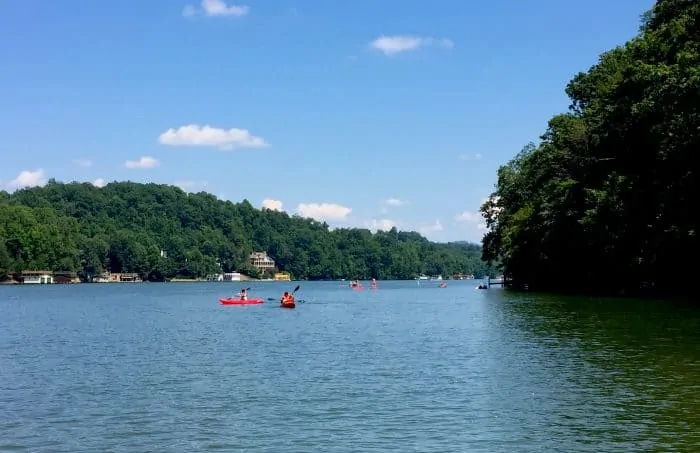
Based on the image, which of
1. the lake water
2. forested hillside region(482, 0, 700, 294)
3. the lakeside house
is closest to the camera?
the lake water

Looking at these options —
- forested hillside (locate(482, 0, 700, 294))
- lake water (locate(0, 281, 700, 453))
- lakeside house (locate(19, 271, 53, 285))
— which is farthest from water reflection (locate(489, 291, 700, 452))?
lakeside house (locate(19, 271, 53, 285))

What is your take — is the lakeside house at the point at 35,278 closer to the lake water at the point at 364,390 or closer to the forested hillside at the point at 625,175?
the forested hillside at the point at 625,175

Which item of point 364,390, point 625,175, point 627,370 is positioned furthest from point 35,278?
point 627,370

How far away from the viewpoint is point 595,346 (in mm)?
34656

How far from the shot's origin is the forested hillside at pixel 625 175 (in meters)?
58.2

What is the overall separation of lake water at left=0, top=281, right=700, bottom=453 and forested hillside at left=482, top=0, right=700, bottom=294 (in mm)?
16565

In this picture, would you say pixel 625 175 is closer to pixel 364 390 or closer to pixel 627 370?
pixel 627 370

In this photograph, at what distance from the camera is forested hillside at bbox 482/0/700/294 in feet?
191

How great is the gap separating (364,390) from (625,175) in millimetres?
52541

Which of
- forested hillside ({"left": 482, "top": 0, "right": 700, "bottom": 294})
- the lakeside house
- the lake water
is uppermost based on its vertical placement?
forested hillside ({"left": 482, "top": 0, "right": 700, "bottom": 294})

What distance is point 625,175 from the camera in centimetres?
7094

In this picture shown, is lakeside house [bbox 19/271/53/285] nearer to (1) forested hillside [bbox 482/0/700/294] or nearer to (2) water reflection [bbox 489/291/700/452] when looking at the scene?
(1) forested hillside [bbox 482/0/700/294]

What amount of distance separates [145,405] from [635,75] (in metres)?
52.8

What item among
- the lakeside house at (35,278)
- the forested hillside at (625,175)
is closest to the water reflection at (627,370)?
the forested hillside at (625,175)
